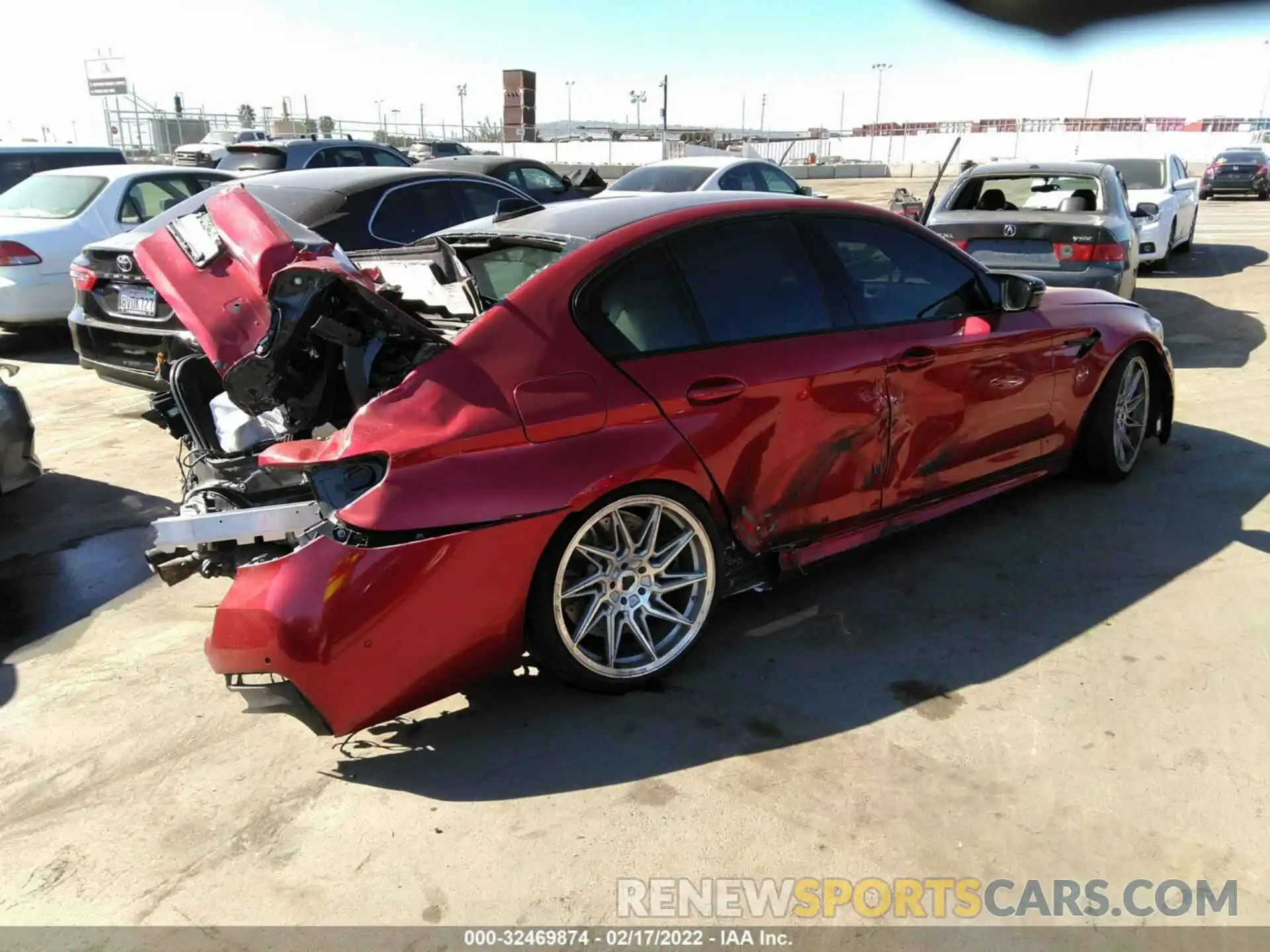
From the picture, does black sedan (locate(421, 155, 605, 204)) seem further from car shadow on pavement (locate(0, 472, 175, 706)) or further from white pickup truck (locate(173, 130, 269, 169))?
car shadow on pavement (locate(0, 472, 175, 706))

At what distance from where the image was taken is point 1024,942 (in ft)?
7.23

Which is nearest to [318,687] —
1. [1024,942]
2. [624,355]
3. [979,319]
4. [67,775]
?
[67,775]

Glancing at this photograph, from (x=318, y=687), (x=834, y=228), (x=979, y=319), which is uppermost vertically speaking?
(x=834, y=228)

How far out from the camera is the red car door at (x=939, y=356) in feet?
12.3

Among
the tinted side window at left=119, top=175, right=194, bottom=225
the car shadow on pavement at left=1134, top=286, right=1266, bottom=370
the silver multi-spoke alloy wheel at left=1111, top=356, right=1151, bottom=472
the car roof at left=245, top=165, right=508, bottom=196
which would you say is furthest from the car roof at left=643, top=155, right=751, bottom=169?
the silver multi-spoke alloy wheel at left=1111, top=356, right=1151, bottom=472

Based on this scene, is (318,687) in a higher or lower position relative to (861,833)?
higher

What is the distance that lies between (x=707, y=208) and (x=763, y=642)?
1.64 metres

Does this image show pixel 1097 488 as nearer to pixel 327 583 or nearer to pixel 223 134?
pixel 327 583

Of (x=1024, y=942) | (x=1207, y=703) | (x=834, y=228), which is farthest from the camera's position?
→ (x=834, y=228)

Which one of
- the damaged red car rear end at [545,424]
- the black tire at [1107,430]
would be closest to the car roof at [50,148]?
the damaged red car rear end at [545,424]

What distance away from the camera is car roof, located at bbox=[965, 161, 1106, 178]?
7957 millimetres

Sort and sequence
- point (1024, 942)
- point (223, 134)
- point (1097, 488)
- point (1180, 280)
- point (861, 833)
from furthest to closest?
point (223, 134), point (1180, 280), point (1097, 488), point (861, 833), point (1024, 942)

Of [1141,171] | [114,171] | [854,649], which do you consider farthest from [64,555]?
[1141,171]

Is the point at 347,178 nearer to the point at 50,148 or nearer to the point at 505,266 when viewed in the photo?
the point at 505,266
